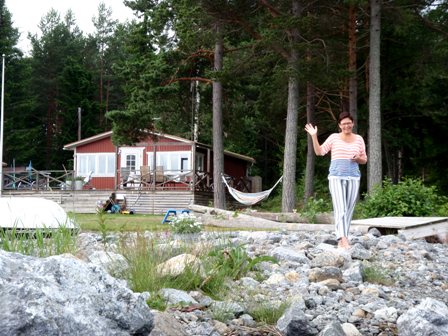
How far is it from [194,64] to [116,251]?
50.9 ft

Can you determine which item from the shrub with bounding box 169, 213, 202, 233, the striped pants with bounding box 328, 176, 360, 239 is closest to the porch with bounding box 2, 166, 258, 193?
the shrub with bounding box 169, 213, 202, 233

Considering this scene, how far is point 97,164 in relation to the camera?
98.5 feet

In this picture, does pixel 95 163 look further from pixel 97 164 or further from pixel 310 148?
pixel 310 148

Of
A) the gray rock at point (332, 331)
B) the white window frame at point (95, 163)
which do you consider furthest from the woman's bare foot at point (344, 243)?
the white window frame at point (95, 163)

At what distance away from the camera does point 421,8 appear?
1900 centimetres

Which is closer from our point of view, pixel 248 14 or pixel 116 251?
pixel 116 251

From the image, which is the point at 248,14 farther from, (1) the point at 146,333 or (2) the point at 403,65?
(1) the point at 146,333

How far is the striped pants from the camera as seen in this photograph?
20.7 feet

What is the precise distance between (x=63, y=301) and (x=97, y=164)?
93.5 ft

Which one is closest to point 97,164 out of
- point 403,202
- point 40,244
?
point 403,202

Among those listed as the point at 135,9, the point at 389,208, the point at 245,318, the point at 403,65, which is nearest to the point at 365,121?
the point at 403,65

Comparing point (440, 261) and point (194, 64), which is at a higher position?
point (194, 64)

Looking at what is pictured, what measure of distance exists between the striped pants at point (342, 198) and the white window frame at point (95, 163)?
24.2 m

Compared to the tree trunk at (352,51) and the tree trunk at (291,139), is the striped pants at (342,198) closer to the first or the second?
the tree trunk at (291,139)
